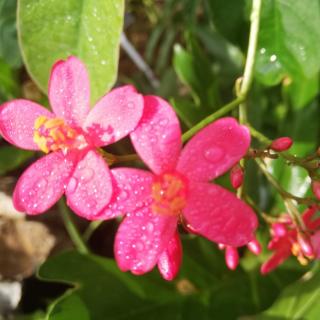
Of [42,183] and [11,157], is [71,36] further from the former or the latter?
[11,157]

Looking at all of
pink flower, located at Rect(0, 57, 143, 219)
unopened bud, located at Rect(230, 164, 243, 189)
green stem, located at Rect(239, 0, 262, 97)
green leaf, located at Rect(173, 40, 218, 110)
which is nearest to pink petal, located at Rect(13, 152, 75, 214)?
pink flower, located at Rect(0, 57, 143, 219)

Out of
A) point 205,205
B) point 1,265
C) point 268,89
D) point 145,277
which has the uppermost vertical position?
point 205,205

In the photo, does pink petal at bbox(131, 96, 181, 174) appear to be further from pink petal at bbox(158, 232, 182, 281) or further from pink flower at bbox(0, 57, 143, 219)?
pink petal at bbox(158, 232, 182, 281)

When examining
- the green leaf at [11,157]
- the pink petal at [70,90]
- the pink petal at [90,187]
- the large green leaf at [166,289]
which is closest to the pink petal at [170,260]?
the pink petal at [90,187]

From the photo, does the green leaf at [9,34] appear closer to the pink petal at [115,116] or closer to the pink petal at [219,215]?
the pink petal at [115,116]

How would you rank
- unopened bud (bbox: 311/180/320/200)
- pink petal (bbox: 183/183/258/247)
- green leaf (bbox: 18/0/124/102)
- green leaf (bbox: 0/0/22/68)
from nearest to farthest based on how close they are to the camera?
pink petal (bbox: 183/183/258/247)
unopened bud (bbox: 311/180/320/200)
green leaf (bbox: 18/0/124/102)
green leaf (bbox: 0/0/22/68)

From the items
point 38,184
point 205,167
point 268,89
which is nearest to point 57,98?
point 38,184

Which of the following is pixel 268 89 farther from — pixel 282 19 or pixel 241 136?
pixel 241 136

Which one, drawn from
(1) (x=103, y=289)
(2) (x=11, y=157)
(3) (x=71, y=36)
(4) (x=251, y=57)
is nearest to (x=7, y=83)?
(2) (x=11, y=157)
